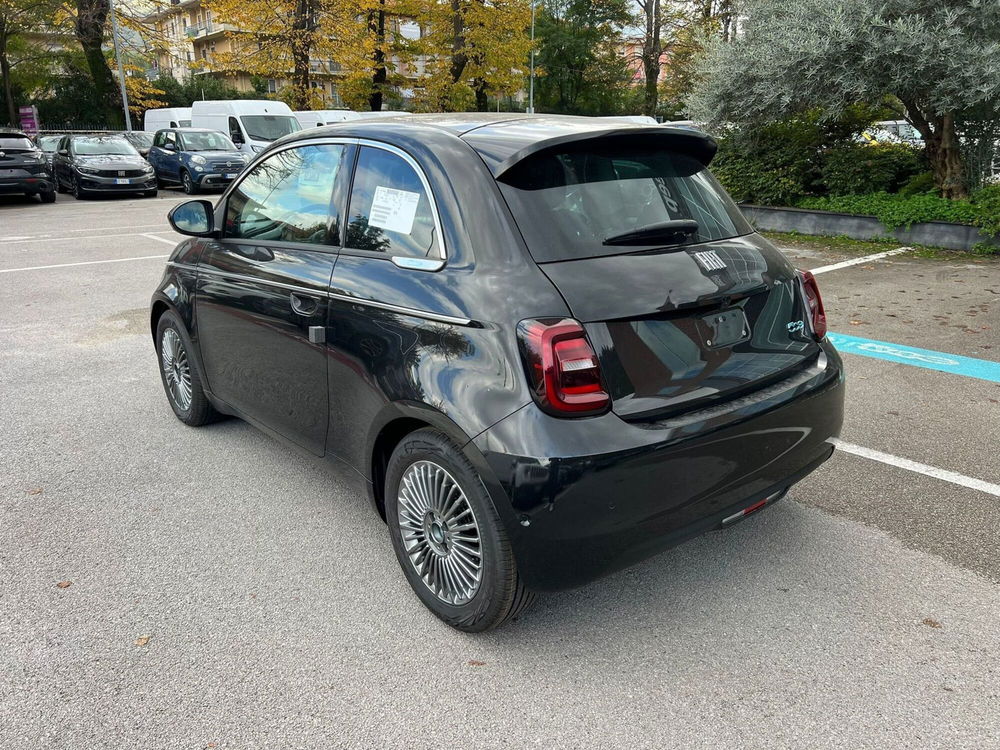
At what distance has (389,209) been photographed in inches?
123

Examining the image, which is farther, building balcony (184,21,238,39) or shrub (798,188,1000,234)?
building balcony (184,21,238,39)

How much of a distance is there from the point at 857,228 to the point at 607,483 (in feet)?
34.4

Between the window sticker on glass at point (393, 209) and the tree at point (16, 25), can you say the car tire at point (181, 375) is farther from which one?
the tree at point (16, 25)

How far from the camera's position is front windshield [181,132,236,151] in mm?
22656

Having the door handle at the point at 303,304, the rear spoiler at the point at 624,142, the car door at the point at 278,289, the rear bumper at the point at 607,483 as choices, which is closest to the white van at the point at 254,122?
the car door at the point at 278,289

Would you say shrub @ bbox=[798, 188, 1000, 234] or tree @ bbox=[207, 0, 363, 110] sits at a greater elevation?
tree @ bbox=[207, 0, 363, 110]

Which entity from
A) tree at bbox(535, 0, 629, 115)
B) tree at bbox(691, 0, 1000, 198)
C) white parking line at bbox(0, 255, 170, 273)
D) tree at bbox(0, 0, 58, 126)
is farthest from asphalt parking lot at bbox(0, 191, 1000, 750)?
tree at bbox(535, 0, 629, 115)

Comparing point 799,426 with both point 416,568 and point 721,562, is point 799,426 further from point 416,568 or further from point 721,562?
point 416,568

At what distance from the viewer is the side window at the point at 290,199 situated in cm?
345

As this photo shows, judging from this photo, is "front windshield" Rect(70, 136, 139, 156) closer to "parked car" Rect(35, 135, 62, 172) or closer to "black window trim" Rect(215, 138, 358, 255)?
"parked car" Rect(35, 135, 62, 172)

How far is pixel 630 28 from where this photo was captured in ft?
169

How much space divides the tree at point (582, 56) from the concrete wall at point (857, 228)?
134 feet

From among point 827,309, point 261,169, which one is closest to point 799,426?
point 261,169

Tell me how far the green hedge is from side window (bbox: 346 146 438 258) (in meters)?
9.43
